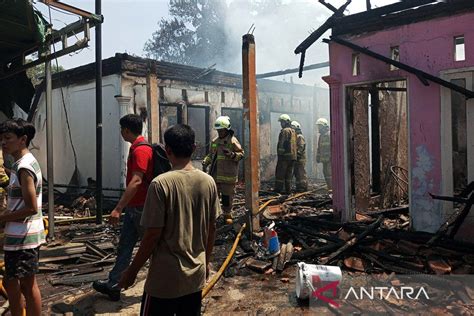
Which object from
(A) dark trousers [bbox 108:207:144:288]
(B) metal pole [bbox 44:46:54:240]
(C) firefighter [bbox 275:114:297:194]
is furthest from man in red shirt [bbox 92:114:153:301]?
(C) firefighter [bbox 275:114:297:194]

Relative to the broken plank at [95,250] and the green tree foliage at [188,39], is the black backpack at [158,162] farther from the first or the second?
the green tree foliage at [188,39]

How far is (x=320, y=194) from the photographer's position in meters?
11.4

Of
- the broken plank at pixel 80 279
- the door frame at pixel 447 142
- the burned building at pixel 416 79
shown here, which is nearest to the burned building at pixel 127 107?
the burned building at pixel 416 79

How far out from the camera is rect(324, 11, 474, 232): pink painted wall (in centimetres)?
600

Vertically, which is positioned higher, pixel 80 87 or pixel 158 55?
pixel 158 55

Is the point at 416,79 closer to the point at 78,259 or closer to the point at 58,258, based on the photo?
the point at 78,259

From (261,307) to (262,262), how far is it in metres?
1.26

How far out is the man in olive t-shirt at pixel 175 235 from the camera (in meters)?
2.30

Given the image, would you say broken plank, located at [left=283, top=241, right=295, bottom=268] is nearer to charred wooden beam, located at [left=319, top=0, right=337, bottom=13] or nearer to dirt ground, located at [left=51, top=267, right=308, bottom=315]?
dirt ground, located at [left=51, top=267, right=308, bottom=315]

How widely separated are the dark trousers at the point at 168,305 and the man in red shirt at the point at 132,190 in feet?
4.72

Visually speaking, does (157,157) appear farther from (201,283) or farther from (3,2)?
(3,2)

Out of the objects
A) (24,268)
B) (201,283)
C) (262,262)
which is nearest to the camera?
(201,283)

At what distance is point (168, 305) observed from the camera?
2.40m

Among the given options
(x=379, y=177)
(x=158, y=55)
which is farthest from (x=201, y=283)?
(x=158, y=55)
